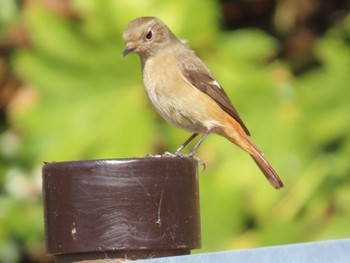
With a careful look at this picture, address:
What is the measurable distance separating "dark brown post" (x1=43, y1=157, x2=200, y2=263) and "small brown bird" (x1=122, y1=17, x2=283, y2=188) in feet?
6.33

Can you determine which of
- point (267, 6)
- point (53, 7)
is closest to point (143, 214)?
point (53, 7)

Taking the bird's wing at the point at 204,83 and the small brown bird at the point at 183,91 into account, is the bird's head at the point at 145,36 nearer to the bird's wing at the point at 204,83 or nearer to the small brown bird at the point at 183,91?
the small brown bird at the point at 183,91

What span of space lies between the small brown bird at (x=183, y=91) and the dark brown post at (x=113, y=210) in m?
1.93

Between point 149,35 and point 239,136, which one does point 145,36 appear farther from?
point 239,136

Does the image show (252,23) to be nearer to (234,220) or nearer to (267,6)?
(267,6)

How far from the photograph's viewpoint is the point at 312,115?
20.8 feet

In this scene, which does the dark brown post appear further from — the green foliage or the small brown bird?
the green foliage

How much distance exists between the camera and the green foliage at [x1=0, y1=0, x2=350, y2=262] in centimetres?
618

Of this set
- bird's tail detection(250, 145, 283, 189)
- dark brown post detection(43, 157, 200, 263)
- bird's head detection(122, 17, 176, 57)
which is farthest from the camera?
bird's head detection(122, 17, 176, 57)

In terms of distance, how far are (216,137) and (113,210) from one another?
10.1 ft

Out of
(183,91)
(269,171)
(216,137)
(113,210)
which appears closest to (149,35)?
(183,91)

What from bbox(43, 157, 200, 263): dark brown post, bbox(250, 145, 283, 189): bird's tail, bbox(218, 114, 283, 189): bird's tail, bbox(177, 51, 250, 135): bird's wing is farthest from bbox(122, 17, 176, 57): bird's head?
bbox(43, 157, 200, 263): dark brown post

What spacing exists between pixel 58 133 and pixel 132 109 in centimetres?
43

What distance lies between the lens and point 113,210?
3195 mm
